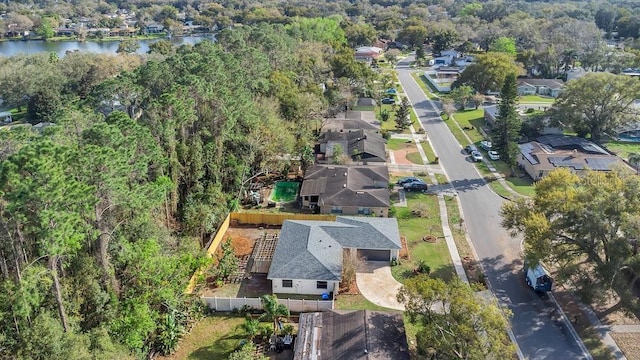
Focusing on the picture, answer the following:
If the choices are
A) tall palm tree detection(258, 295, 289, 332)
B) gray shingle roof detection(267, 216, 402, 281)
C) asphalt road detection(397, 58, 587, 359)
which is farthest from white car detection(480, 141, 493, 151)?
tall palm tree detection(258, 295, 289, 332)

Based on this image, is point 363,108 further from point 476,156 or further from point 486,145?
point 476,156

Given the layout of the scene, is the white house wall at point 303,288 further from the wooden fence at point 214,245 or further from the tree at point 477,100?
the tree at point 477,100

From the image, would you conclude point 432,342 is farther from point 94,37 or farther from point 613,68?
point 94,37

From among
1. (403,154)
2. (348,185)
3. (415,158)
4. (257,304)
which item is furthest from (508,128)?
(257,304)

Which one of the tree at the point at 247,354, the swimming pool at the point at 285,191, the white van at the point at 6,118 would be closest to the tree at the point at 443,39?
the swimming pool at the point at 285,191

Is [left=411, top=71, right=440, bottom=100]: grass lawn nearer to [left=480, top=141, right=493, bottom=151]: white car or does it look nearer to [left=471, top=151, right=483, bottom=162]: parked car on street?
[left=480, top=141, right=493, bottom=151]: white car

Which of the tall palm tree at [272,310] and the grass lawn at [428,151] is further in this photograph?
the grass lawn at [428,151]
